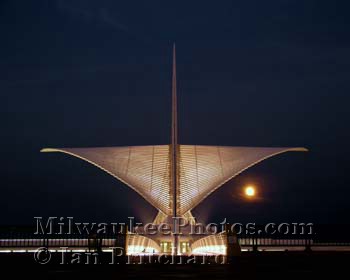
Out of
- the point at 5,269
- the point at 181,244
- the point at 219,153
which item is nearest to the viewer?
the point at 5,269

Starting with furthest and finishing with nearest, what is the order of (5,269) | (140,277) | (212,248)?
(212,248) → (5,269) → (140,277)

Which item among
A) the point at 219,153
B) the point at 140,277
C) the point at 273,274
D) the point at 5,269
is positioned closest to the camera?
the point at 140,277

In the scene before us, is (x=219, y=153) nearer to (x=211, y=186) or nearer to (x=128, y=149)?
(x=211, y=186)

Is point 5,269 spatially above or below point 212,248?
below

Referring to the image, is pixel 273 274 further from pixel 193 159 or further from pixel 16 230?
pixel 16 230

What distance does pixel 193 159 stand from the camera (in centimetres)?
3556

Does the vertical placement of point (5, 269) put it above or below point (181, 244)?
below

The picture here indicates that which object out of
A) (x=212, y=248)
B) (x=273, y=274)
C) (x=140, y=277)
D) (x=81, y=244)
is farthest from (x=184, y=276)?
(x=81, y=244)

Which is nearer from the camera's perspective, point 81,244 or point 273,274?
point 273,274

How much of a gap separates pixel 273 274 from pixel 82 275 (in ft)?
18.2

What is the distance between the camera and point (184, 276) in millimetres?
15125

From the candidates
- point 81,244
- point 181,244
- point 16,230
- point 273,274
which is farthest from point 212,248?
point 273,274

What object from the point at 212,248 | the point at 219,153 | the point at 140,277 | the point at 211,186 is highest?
the point at 219,153

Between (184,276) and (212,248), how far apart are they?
1623 centimetres
